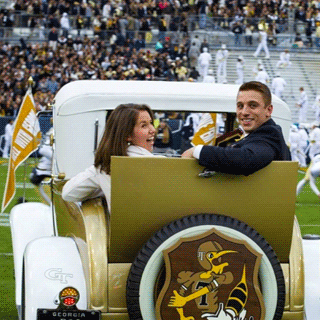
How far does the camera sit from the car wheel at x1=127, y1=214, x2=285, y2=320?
13.4 ft

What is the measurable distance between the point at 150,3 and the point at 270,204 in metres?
38.0

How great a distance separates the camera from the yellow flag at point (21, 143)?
9.98m

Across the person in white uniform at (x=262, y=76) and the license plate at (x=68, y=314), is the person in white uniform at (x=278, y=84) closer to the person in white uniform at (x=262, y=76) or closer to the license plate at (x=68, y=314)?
the person in white uniform at (x=262, y=76)

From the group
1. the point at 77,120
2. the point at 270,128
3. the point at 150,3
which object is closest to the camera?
the point at 270,128

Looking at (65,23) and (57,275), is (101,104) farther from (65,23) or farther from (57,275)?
(65,23)

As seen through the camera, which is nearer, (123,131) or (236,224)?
A: (236,224)

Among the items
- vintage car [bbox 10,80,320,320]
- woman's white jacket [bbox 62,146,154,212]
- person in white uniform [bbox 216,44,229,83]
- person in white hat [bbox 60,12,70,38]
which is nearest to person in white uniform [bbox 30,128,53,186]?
woman's white jacket [bbox 62,146,154,212]

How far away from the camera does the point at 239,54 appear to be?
126ft

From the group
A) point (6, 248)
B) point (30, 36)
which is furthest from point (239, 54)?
point (6, 248)

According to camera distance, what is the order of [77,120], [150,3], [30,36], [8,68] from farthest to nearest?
1. [150,3]
2. [30,36]
3. [8,68]
4. [77,120]

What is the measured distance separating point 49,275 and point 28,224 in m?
2.24

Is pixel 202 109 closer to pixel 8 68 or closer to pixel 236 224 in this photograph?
pixel 236 224

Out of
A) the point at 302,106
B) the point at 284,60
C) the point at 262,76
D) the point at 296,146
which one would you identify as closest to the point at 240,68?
the point at 262,76

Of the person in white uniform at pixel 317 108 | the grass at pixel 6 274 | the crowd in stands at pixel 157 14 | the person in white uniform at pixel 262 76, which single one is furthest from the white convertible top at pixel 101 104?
the crowd in stands at pixel 157 14
